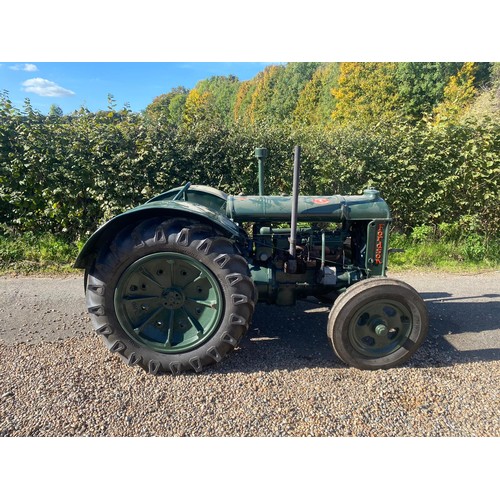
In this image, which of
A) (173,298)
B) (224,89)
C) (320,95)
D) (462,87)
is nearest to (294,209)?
(173,298)

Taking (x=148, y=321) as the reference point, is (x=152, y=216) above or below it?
above

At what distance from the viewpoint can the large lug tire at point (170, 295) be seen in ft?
9.39

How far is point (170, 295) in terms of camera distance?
2.99 m

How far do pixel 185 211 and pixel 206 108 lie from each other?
193 inches

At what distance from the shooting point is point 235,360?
125 inches

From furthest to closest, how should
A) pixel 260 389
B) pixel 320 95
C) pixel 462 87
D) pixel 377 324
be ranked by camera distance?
pixel 320 95, pixel 462 87, pixel 377 324, pixel 260 389

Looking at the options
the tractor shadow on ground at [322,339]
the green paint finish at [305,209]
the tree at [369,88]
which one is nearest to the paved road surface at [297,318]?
the tractor shadow on ground at [322,339]

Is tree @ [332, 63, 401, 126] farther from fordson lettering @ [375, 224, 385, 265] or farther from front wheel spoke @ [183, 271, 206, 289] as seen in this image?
front wheel spoke @ [183, 271, 206, 289]

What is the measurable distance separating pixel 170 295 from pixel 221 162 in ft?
13.5

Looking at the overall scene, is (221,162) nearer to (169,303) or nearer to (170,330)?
(169,303)

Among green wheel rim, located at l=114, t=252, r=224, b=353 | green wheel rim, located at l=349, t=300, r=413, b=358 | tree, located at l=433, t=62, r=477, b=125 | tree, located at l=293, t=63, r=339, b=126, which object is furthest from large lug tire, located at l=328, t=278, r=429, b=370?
tree, located at l=293, t=63, r=339, b=126

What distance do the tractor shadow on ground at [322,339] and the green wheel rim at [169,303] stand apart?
418mm

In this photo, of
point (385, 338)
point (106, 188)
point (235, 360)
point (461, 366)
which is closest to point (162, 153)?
point (106, 188)
